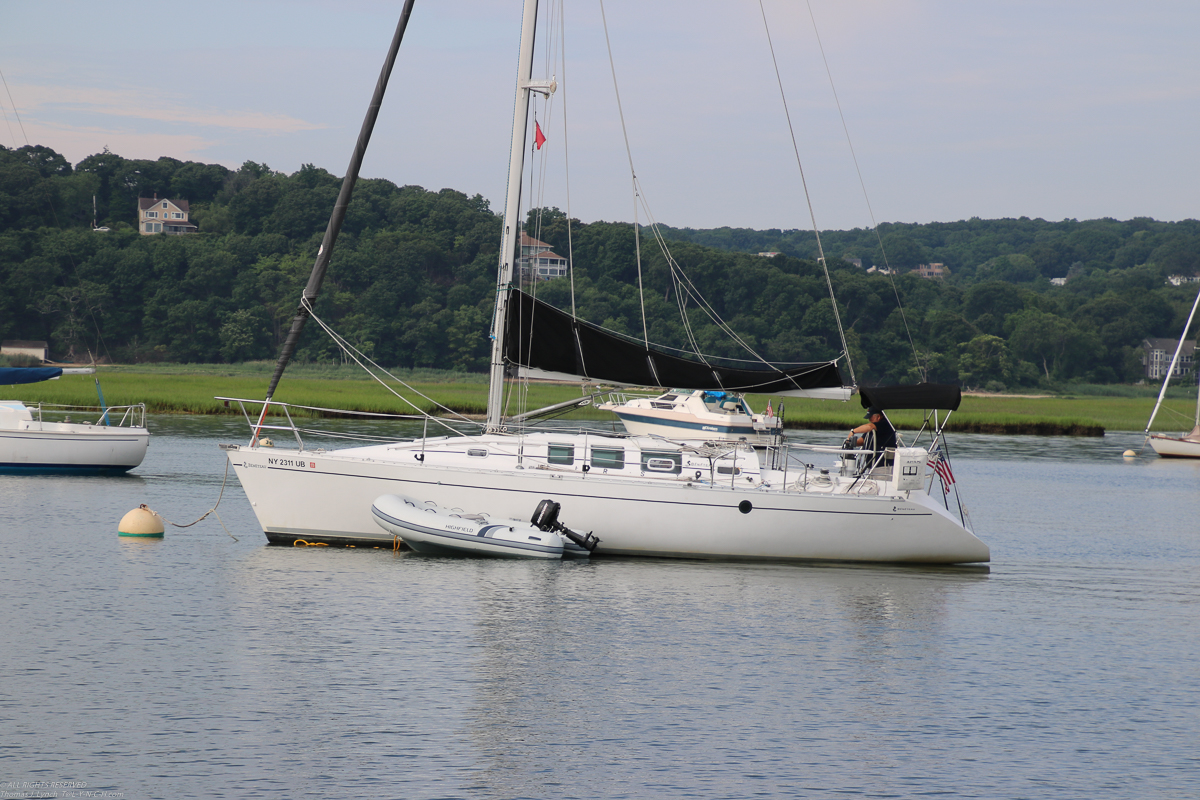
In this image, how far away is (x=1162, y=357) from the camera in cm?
12950

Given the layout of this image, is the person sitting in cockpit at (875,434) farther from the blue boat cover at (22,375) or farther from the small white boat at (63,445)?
the blue boat cover at (22,375)

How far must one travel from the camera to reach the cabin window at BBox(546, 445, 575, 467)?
61.8 feet

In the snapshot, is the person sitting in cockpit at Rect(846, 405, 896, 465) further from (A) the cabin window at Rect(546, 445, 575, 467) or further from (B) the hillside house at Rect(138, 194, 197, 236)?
(B) the hillside house at Rect(138, 194, 197, 236)

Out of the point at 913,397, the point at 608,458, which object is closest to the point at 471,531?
the point at 608,458

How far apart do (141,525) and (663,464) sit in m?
9.21

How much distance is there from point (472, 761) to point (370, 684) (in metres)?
2.35

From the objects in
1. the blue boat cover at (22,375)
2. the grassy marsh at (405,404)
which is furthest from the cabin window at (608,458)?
the grassy marsh at (405,404)

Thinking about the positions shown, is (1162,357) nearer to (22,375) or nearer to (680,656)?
(22,375)

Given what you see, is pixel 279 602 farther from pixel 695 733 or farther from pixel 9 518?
pixel 9 518

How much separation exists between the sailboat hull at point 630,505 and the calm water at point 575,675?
0.47 metres

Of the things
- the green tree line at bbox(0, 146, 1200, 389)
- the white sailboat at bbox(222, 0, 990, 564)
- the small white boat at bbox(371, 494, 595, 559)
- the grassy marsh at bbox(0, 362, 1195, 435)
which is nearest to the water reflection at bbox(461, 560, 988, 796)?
the small white boat at bbox(371, 494, 595, 559)

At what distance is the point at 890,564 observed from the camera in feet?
63.5

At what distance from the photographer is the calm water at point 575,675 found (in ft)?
32.4

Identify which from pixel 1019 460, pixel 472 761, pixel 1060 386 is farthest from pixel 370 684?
pixel 1060 386
